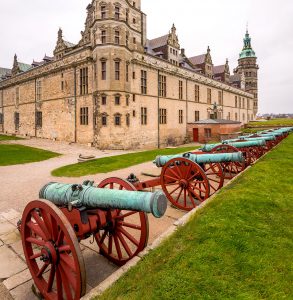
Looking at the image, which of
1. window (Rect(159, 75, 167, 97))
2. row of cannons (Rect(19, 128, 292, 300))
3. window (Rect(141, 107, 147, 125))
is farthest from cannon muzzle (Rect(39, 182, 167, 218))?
window (Rect(159, 75, 167, 97))

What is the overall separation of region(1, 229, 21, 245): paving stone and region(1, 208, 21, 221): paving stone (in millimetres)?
1033

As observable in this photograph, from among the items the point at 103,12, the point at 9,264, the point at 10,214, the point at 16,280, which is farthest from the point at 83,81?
the point at 16,280

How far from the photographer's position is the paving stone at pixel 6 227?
220 inches

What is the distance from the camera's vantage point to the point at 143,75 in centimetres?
2514

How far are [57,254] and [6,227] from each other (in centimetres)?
345

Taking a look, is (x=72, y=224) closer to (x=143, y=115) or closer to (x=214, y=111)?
(x=143, y=115)

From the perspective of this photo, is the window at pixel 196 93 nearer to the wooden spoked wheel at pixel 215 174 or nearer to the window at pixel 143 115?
the window at pixel 143 115

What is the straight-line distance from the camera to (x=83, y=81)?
77.6ft

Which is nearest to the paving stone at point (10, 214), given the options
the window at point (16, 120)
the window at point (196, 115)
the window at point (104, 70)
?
the window at point (104, 70)

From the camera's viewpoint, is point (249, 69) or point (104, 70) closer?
point (104, 70)

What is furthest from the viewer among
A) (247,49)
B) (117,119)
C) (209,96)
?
(247,49)

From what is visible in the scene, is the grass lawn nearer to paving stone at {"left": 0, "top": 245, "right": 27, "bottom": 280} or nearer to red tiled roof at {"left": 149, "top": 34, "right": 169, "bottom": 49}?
paving stone at {"left": 0, "top": 245, "right": 27, "bottom": 280}

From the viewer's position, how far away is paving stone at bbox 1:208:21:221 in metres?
6.44

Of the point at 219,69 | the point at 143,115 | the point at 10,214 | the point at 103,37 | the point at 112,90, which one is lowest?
the point at 10,214
